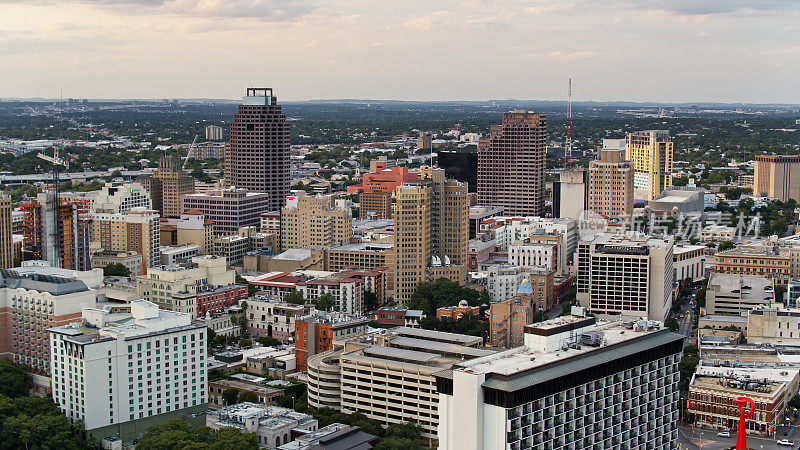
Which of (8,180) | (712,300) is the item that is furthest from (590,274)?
(8,180)

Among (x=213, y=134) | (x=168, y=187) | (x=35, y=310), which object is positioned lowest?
(x=35, y=310)

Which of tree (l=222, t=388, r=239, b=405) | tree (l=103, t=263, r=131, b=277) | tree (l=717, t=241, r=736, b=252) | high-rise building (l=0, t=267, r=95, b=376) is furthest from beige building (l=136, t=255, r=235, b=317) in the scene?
tree (l=717, t=241, r=736, b=252)

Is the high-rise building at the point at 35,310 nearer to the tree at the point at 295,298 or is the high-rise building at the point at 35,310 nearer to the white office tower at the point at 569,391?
the tree at the point at 295,298

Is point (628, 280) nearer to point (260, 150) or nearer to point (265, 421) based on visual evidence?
point (265, 421)

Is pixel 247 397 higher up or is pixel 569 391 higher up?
pixel 569 391

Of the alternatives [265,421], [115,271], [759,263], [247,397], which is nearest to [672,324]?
[759,263]

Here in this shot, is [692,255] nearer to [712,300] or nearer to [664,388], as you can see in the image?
[712,300]

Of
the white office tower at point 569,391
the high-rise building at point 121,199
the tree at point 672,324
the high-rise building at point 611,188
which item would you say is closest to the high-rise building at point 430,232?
the tree at point 672,324
